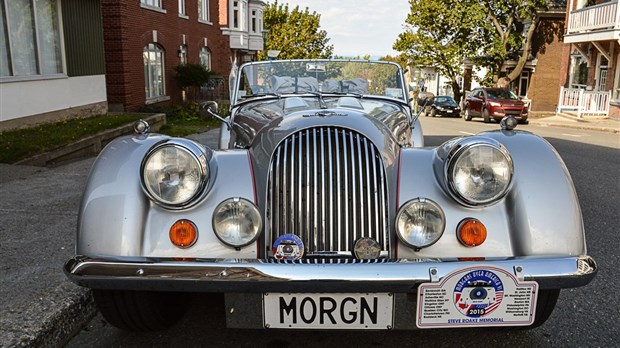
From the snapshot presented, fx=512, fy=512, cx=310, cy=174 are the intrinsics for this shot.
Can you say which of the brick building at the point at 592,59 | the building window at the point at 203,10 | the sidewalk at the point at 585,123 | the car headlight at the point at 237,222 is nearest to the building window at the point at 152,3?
the building window at the point at 203,10

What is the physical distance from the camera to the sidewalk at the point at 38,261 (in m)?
2.63

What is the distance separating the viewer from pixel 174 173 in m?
2.44

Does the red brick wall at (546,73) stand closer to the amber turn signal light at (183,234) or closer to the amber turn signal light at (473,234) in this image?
the amber turn signal light at (473,234)

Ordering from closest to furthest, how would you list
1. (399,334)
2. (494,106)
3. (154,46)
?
(399,334) < (154,46) < (494,106)

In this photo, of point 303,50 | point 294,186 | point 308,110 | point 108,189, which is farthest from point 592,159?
point 303,50

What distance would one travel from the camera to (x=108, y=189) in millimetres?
2424

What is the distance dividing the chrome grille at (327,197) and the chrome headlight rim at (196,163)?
1.04 ft

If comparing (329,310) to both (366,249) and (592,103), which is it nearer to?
(366,249)

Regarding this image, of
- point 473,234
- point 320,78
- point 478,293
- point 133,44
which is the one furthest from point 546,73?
point 478,293

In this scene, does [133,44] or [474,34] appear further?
[474,34]

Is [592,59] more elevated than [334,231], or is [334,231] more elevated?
[592,59]

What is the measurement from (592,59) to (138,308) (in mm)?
26993

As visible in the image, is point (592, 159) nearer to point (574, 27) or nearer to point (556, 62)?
point (574, 27)

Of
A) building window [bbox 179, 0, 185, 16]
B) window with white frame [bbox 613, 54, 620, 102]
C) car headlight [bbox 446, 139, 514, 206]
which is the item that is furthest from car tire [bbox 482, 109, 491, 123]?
car headlight [bbox 446, 139, 514, 206]
